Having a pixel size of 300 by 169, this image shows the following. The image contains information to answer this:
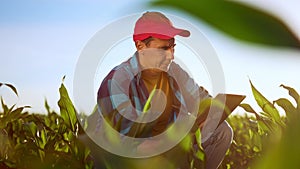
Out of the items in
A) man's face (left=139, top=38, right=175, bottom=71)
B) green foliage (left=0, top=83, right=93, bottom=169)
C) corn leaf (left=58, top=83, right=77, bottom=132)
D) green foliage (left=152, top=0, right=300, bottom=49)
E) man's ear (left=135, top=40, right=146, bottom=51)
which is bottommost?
green foliage (left=0, top=83, right=93, bottom=169)

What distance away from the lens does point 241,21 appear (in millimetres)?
147

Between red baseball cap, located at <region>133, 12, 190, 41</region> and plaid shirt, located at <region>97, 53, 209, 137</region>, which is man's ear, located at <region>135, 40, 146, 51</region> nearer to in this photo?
plaid shirt, located at <region>97, 53, 209, 137</region>

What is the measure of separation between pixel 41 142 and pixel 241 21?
1.56 meters

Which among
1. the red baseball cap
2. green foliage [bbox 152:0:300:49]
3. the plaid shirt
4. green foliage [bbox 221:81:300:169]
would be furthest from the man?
green foliage [bbox 152:0:300:49]

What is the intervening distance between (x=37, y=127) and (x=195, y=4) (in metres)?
1.55

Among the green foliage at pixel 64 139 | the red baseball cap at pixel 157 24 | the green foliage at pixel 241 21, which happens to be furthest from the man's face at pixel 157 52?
the green foliage at pixel 241 21

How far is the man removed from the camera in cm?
145

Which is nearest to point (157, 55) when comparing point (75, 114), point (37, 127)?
point (75, 114)

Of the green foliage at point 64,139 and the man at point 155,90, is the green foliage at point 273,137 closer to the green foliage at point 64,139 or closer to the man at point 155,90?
the green foliage at point 64,139

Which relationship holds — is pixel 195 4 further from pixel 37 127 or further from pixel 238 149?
pixel 238 149

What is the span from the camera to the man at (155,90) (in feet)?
4.77

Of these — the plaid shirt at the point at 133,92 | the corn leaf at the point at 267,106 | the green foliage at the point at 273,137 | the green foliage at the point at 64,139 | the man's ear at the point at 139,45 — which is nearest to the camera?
the green foliage at the point at 273,137

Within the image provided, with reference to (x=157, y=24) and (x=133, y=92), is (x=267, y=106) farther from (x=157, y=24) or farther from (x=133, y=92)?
(x=157, y=24)

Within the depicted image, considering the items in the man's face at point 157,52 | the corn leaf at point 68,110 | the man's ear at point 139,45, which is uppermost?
the man's ear at point 139,45
